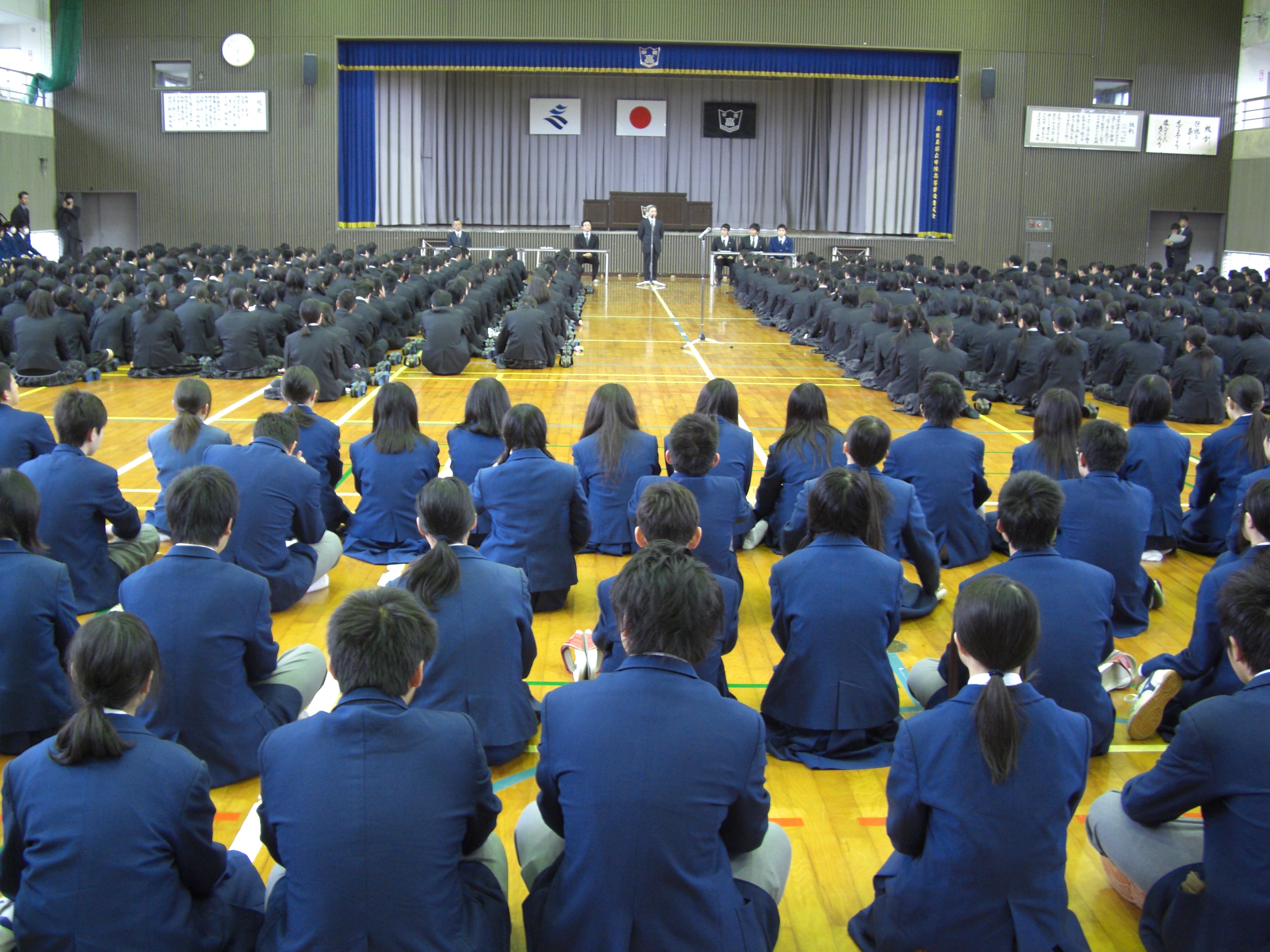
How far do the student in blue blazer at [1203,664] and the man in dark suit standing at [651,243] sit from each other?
55.7ft

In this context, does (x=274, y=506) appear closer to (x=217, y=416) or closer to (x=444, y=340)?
(x=217, y=416)

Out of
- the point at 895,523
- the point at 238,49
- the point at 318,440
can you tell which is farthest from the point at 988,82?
the point at 895,523

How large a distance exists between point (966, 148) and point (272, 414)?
1940cm

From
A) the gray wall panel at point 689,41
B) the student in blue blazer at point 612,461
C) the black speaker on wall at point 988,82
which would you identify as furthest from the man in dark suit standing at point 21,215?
the black speaker on wall at point 988,82

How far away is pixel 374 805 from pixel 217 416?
746 cm

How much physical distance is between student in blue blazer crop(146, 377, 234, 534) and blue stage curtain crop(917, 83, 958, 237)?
19.0 m

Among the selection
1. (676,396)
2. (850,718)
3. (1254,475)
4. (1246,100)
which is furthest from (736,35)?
(850,718)

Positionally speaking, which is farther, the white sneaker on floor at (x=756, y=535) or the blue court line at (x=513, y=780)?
the white sneaker on floor at (x=756, y=535)

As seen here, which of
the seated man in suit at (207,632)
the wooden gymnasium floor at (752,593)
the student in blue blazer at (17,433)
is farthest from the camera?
the student in blue blazer at (17,433)

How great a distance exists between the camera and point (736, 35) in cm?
2052

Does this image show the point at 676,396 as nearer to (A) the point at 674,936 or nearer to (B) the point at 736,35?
(A) the point at 674,936

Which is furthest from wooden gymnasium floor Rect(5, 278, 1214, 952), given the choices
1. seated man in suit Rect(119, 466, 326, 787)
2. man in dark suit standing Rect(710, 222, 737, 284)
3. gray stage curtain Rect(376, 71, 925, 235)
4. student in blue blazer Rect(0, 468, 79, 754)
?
gray stage curtain Rect(376, 71, 925, 235)

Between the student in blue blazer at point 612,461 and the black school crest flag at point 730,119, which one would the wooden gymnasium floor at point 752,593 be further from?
the black school crest flag at point 730,119

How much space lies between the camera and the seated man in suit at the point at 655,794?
7.29 ft
